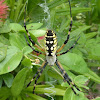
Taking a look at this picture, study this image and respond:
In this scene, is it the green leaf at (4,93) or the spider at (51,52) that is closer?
the spider at (51,52)

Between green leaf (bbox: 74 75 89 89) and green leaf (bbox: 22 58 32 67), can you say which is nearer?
green leaf (bbox: 22 58 32 67)

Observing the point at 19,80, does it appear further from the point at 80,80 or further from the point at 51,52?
the point at 80,80

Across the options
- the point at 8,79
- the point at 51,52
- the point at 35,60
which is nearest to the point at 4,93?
the point at 8,79

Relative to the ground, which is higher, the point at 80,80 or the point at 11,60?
the point at 11,60

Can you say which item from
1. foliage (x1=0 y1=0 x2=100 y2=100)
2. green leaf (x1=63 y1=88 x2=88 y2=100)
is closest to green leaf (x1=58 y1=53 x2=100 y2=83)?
foliage (x1=0 y1=0 x2=100 y2=100)

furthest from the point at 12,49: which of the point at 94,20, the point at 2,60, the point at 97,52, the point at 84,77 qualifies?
the point at 94,20

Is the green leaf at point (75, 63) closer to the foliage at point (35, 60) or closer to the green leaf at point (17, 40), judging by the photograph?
the foliage at point (35, 60)

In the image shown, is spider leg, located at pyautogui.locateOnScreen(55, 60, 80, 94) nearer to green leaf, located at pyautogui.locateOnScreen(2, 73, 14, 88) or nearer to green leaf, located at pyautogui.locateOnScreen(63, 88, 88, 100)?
green leaf, located at pyautogui.locateOnScreen(63, 88, 88, 100)

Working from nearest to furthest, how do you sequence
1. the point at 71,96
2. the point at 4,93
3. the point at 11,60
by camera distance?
the point at 11,60 → the point at 71,96 → the point at 4,93

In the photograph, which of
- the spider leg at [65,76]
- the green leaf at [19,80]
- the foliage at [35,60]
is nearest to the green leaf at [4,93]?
the foliage at [35,60]

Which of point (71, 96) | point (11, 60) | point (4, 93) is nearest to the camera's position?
point (11, 60)
